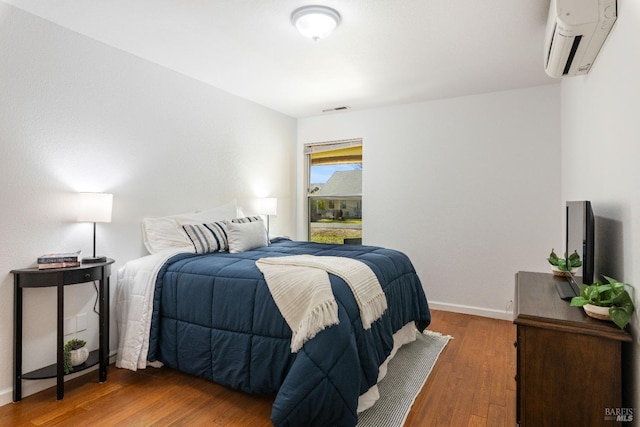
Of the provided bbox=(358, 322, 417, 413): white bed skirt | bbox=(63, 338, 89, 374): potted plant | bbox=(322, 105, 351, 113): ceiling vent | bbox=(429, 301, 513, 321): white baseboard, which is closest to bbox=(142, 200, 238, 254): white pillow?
bbox=(63, 338, 89, 374): potted plant

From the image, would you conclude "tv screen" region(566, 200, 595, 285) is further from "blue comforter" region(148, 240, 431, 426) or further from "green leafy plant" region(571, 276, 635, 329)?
"blue comforter" region(148, 240, 431, 426)

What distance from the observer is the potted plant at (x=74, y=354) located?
2.30 m

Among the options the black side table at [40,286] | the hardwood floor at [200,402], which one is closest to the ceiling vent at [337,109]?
the hardwood floor at [200,402]

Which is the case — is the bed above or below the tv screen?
below

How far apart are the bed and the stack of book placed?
442 millimetres

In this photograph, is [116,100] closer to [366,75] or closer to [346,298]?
[366,75]

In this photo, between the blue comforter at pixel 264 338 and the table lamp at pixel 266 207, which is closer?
the blue comforter at pixel 264 338

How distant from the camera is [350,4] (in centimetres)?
219

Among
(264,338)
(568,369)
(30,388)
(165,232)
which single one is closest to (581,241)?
(568,369)

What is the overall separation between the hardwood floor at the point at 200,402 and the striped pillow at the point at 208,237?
0.99 metres

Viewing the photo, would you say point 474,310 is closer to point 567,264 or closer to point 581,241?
point 567,264

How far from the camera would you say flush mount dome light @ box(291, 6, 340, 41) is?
7.33 ft

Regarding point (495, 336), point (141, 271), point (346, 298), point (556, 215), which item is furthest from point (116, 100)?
point (556, 215)

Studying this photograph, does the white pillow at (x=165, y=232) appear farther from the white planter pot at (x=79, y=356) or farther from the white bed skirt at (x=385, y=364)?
the white bed skirt at (x=385, y=364)
